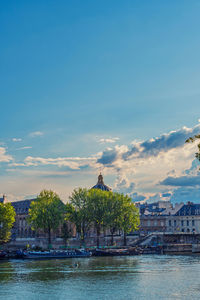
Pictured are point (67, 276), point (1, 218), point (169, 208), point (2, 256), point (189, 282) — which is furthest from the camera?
point (169, 208)

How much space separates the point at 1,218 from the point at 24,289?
243ft

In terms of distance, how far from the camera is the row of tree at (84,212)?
13712 centimetres

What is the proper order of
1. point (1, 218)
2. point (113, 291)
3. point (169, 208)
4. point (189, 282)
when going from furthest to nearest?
point (169, 208) → point (1, 218) → point (189, 282) → point (113, 291)

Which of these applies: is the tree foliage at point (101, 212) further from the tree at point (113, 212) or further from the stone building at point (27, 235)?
the stone building at point (27, 235)

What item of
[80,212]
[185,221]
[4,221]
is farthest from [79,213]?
[185,221]

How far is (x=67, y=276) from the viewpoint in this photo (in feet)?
242

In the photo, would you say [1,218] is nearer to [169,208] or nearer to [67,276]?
[67,276]

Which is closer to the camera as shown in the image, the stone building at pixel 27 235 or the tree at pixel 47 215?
the tree at pixel 47 215

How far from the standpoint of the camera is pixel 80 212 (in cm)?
13962

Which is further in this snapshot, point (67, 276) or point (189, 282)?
point (67, 276)

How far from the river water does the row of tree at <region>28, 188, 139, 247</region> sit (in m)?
50.1

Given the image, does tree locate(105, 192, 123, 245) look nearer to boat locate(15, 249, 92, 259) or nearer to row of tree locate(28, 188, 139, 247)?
row of tree locate(28, 188, 139, 247)

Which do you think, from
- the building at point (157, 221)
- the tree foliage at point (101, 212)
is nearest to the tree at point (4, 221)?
the tree foliage at point (101, 212)

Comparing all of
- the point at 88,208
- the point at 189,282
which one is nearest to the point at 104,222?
the point at 88,208
